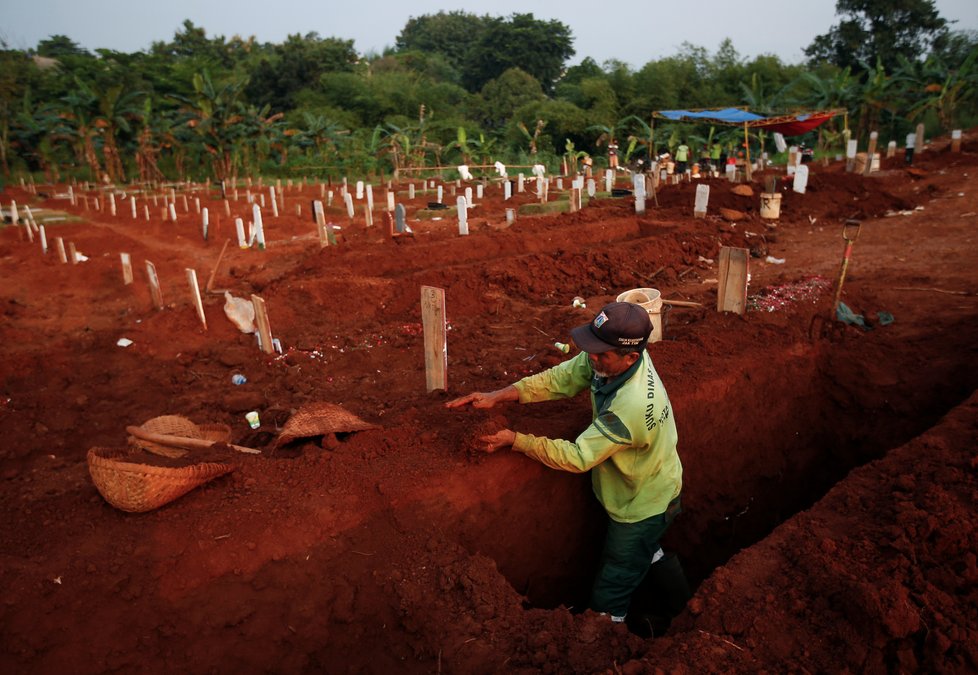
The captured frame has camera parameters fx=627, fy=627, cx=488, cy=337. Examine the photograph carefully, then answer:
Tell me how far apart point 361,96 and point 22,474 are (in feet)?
123

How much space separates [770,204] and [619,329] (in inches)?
488

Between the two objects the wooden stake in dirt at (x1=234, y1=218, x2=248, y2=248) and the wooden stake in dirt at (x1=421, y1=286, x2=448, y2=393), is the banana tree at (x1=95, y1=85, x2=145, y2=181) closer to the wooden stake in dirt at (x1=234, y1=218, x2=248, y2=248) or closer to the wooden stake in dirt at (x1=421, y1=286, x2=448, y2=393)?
the wooden stake in dirt at (x1=234, y1=218, x2=248, y2=248)

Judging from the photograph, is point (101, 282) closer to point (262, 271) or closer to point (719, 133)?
point (262, 271)

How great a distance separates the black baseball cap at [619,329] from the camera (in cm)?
333

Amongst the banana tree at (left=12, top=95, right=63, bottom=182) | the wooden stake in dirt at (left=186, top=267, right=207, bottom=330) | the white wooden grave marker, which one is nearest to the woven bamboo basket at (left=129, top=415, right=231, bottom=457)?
the wooden stake in dirt at (left=186, top=267, right=207, bottom=330)

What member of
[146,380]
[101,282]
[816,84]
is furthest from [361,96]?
[146,380]

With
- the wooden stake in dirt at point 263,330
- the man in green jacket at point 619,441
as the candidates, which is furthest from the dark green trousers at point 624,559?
the wooden stake in dirt at point 263,330

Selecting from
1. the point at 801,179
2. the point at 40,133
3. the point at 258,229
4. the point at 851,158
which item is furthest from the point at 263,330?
the point at 40,133

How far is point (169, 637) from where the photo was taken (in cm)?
296

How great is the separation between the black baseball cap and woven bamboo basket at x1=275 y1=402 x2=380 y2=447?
167cm

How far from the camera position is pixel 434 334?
5.13 metres

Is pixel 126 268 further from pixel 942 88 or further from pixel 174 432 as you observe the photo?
pixel 942 88

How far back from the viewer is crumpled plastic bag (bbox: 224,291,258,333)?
863 cm

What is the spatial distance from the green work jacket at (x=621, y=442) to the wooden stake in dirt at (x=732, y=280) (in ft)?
8.94
